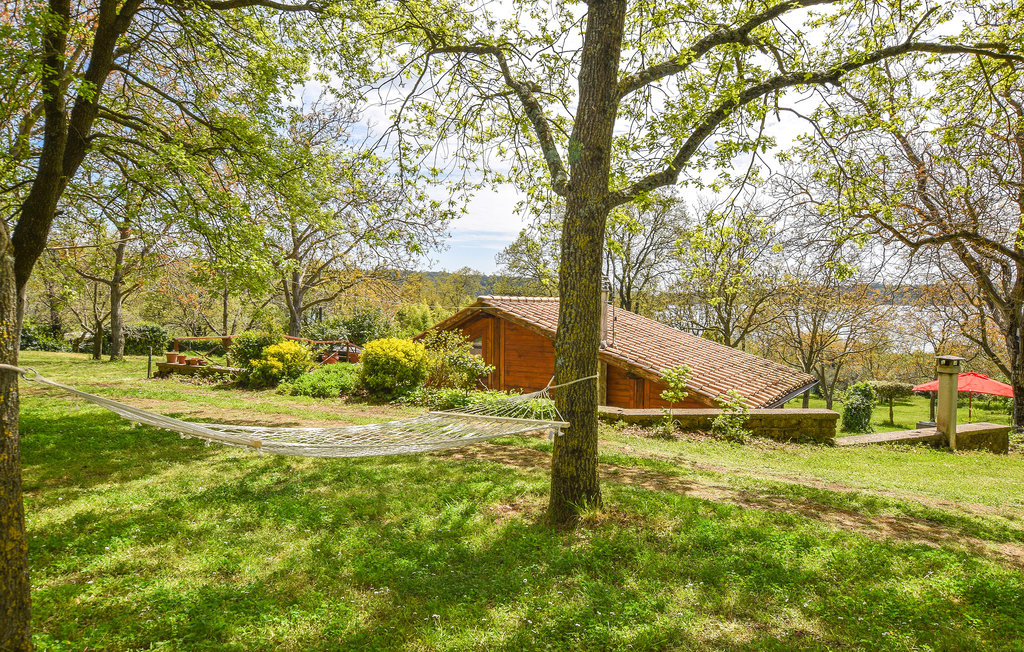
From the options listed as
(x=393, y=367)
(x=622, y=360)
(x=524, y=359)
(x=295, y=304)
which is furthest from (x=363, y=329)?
(x=622, y=360)

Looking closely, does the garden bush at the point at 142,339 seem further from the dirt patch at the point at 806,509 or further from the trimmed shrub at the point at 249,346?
the dirt patch at the point at 806,509

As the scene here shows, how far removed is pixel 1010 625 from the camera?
243cm

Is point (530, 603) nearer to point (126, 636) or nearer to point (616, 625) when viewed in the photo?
point (616, 625)

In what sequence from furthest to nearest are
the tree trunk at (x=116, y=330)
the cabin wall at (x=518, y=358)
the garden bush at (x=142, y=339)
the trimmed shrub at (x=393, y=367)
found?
the garden bush at (x=142, y=339), the tree trunk at (x=116, y=330), the cabin wall at (x=518, y=358), the trimmed shrub at (x=393, y=367)

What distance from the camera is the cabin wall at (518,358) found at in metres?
10.7

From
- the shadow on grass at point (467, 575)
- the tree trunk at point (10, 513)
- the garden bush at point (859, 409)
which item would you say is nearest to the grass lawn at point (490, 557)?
the shadow on grass at point (467, 575)

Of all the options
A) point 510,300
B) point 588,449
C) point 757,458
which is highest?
point 510,300

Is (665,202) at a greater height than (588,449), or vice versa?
(665,202)

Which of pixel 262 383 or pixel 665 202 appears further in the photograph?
pixel 262 383

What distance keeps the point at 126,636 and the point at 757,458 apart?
6.43 meters

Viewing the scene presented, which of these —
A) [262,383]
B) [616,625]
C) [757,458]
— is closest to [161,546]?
[616,625]

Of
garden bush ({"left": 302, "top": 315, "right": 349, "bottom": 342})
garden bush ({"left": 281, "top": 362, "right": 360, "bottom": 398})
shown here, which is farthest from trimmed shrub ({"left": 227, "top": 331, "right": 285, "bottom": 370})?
garden bush ({"left": 302, "top": 315, "right": 349, "bottom": 342})

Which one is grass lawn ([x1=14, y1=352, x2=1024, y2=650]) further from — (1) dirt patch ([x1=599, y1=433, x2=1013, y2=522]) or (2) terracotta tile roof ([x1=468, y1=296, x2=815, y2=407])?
(2) terracotta tile roof ([x1=468, y1=296, x2=815, y2=407])

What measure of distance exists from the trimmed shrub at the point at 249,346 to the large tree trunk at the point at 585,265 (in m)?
10.2
